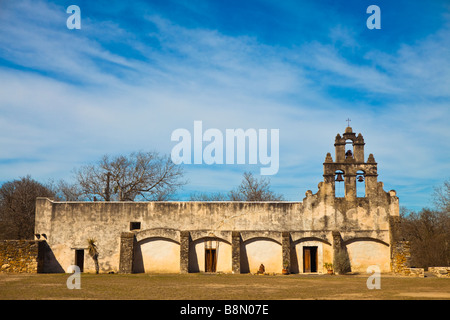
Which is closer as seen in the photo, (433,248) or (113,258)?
(113,258)

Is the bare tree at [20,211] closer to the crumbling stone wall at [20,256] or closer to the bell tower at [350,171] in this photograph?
the crumbling stone wall at [20,256]

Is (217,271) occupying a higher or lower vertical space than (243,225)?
lower

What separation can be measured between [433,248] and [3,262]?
106ft

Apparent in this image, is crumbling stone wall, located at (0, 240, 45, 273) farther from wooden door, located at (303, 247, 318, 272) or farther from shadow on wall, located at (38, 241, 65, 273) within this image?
wooden door, located at (303, 247, 318, 272)

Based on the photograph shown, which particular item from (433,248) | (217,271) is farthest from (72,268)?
(433,248)

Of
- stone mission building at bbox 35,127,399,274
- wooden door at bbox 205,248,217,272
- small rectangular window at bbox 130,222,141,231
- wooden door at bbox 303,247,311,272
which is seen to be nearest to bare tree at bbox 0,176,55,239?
stone mission building at bbox 35,127,399,274

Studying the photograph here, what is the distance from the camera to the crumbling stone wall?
26.1 meters

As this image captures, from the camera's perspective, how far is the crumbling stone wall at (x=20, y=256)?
1027 inches

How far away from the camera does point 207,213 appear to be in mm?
27203

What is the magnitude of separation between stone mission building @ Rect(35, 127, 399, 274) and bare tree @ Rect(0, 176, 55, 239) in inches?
630
